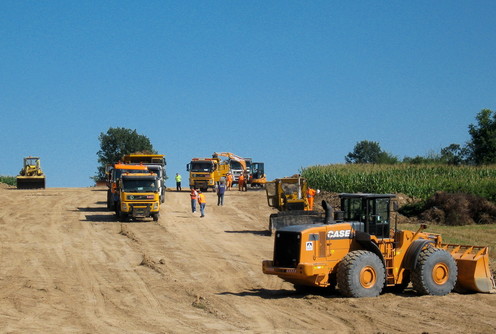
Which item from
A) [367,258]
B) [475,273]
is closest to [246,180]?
[475,273]

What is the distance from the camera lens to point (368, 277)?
16.9 metres

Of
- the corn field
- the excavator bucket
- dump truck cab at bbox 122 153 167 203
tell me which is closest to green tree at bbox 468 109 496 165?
the corn field

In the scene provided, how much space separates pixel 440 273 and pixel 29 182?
54150 mm

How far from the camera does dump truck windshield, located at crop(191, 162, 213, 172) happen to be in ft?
191

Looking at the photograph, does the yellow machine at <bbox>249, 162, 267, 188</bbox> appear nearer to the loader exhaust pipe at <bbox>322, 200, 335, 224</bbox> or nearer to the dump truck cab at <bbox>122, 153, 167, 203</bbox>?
the dump truck cab at <bbox>122, 153, 167, 203</bbox>

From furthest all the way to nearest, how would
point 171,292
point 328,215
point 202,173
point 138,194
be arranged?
point 202,173, point 138,194, point 171,292, point 328,215

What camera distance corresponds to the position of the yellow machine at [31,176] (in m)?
65.5

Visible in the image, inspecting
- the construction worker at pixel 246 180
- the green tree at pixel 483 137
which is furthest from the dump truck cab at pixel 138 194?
the green tree at pixel 483 137

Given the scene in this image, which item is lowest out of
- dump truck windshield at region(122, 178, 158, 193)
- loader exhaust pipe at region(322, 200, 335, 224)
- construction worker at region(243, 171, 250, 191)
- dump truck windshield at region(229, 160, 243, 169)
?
loader exhaust pipe at region(322, 200, 335, 224)

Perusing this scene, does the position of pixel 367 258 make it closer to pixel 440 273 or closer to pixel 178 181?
pixel 440 273

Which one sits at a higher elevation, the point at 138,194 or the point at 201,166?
the point at 201,166

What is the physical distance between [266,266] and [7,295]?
6.84 meters

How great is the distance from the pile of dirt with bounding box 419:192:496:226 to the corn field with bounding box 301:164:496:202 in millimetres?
2568

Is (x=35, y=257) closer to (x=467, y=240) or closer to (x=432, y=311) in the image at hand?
(x=432, y=311)
